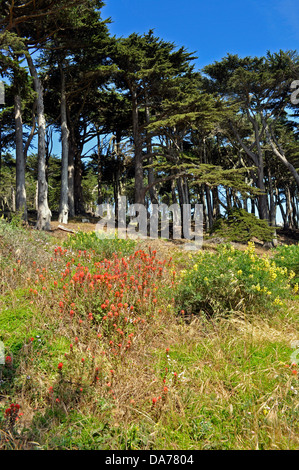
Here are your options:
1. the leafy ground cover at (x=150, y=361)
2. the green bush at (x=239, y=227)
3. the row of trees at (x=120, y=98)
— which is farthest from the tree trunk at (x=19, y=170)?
the leafy ground cover at (x=150, y=361)

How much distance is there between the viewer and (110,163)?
24938 mm

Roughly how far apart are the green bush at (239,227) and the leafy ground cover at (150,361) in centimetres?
838

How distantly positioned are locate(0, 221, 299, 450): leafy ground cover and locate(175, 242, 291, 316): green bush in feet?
0.06

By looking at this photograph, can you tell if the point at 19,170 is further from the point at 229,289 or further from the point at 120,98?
the point at 229,289

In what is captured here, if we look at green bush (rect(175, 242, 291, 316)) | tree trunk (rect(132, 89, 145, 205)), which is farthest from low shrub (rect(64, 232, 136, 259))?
tree trunk (rect(132, 89, 145, 205))

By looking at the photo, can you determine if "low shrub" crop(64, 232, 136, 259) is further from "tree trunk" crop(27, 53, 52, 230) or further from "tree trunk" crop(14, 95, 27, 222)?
"tree trunk" crop(14, 95, 27, 222)

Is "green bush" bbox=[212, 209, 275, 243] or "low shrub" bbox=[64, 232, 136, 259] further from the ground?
"green bush" bbox=[212, 209, 275, 243]

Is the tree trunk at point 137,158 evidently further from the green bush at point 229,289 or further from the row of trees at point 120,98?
the green bush at point 229,289

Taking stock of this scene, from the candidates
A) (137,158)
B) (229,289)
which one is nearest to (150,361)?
(229,289)

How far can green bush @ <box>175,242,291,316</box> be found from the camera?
4484 mm

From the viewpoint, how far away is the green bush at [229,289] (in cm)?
448

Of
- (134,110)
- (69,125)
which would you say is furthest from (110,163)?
(134,110)

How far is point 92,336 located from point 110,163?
74.3ft
